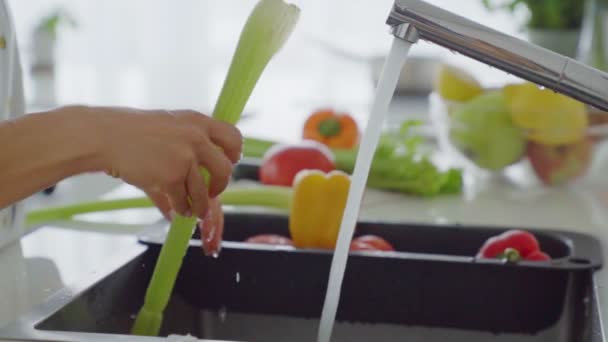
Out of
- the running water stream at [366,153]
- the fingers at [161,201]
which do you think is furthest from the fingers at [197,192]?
the fingers at [161,201]

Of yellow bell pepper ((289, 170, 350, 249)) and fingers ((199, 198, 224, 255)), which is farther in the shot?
yellow bell pepper ((289, 170, 350, 249))

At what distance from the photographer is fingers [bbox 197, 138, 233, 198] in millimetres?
701

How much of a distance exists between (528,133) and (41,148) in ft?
3.50

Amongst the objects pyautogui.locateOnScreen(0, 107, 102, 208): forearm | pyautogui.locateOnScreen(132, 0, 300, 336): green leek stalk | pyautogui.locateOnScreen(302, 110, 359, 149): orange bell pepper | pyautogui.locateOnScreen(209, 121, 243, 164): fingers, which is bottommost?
pyautogui.locateOnScreen(302, 110, 359, 149): orange bell pepper

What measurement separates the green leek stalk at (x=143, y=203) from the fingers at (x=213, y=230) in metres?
0.30

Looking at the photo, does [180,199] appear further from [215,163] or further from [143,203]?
[143,203]

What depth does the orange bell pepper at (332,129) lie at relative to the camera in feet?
6.09

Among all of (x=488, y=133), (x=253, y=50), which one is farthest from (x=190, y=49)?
(x=253, y=50)

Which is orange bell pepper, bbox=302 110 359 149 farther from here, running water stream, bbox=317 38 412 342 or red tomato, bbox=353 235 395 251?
running water stream, bbox=317 38 412 342

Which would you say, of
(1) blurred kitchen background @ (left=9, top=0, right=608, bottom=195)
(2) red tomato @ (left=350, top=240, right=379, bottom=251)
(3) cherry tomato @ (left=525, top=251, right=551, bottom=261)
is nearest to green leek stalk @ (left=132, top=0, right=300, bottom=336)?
(2) red tomato @ (left=350, top=240, right=379, bottom=251)

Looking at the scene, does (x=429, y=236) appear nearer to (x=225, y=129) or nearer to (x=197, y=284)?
(x=197, y=284)

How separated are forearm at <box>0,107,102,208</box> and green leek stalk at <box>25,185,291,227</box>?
0.64 meters

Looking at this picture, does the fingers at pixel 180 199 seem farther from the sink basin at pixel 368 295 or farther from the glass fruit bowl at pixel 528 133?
the glass fruit bowl at pixel 528 133

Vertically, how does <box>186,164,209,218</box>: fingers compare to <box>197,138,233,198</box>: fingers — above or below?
below
